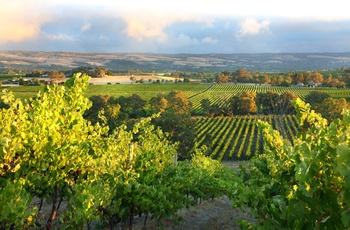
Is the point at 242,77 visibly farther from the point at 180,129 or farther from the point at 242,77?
the point at 180,129

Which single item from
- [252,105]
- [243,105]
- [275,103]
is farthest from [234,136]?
[275,103]

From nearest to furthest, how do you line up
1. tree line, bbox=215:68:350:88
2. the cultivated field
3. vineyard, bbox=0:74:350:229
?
vineyard, bbox=0:74:350:229 < the cultivated field < tree line, bbox=215:68:350:88

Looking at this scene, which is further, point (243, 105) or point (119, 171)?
point (243, 105)

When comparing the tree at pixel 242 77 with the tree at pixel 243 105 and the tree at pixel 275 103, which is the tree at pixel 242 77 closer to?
the tree at pixel 275 103

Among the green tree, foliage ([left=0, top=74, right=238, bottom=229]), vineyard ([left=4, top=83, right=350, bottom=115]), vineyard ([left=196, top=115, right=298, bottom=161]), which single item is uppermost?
foliage ([left=0, top=74, right=238, bottom=229])

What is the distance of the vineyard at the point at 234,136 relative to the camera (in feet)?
133

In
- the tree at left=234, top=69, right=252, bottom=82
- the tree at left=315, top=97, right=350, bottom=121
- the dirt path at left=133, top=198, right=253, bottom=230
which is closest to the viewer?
the dirt path at left=133, top=198, right=253, bottom=230

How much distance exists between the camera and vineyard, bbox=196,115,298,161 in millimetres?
40562

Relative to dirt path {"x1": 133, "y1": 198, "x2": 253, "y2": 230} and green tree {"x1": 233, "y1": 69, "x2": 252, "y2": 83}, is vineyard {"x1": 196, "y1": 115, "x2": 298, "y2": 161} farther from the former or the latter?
green tree {"x1": 233, "y1": 69, "x2": 252, "y2": 83}

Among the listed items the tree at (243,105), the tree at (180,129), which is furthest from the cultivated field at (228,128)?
the tree at (243,105)

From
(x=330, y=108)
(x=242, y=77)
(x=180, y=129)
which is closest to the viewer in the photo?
(x=180, y=129)

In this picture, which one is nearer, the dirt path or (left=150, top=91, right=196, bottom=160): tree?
the dirt path

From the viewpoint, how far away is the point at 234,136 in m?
49.2

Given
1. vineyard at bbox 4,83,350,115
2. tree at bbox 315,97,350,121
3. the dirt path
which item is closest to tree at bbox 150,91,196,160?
tree at bbox 315,97,350,121
